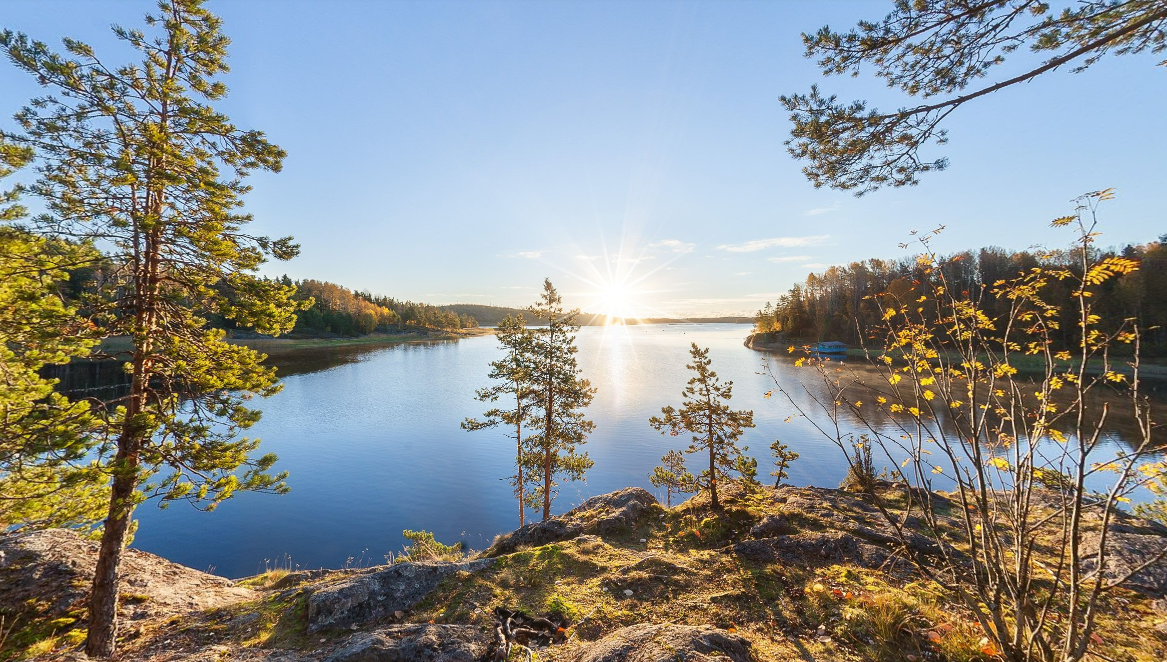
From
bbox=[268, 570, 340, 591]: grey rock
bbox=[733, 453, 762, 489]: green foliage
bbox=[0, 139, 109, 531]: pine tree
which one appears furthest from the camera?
bbox=[733, 453, 762, 489]: green foliage

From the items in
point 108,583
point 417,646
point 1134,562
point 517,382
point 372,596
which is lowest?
point 372,596

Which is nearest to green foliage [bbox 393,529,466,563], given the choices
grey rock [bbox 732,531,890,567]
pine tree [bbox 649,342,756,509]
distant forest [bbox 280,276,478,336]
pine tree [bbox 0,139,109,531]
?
pine tree [bbox 649,342,756,509]

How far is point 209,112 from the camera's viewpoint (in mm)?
6855

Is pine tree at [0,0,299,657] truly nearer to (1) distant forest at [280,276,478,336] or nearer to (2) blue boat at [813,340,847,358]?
(2) blue boat at [813,340,847,358]

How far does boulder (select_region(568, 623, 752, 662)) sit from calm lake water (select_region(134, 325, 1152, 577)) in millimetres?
14703

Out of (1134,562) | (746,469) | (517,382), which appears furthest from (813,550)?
(517,382)

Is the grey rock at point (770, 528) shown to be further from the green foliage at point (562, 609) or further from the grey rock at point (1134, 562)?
the green foliage at point (562, 609)

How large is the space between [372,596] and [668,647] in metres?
5.07

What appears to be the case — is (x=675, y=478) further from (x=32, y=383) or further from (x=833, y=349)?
(x=833, y=349)

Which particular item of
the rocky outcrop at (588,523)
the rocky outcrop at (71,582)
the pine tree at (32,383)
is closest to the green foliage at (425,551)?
the rocky outcrop at (588,523)

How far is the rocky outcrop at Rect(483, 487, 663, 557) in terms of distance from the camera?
10.3 meters

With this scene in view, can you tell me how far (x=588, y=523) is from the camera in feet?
35.7

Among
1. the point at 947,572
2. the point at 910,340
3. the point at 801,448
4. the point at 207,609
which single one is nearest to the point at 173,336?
the point at 207,609

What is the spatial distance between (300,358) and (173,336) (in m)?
77.6
